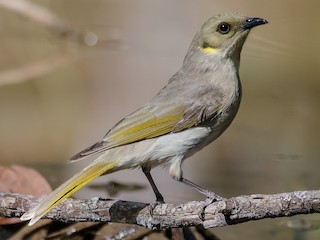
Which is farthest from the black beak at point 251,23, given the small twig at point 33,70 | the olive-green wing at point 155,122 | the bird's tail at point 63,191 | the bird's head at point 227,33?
the small twig at point 33,70

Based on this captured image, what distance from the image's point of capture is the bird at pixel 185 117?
521 centimetres

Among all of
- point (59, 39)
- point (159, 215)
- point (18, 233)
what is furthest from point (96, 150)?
point (59, 39)

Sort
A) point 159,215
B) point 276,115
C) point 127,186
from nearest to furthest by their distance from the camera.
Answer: point 159,215 → point 127,186 → point 276,115

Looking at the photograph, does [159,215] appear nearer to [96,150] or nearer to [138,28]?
[96,150]

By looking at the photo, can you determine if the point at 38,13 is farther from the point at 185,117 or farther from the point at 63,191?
the point at 63,191

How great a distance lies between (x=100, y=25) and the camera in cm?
1023

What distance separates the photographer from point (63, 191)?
4.84 meters

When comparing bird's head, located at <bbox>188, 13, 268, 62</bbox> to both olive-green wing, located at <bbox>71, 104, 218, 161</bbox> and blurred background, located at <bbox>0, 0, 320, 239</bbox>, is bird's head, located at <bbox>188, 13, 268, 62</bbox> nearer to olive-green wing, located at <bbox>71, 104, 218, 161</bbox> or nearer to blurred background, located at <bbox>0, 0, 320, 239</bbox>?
olive-green wing, located at <bbox>71, 104, 218, 161</bbox>

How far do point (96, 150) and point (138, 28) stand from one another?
500 centimetres

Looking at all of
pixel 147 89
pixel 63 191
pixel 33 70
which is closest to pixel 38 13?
pixel 33 70

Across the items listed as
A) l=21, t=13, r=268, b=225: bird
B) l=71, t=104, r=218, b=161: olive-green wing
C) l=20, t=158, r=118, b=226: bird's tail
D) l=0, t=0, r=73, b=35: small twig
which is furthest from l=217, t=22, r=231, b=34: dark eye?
l=0, t=0, r=73, b=35: small twig

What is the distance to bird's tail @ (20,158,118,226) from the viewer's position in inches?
188

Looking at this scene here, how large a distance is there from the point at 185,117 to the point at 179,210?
0.83m

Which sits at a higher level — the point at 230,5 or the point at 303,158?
the point at 230,5
